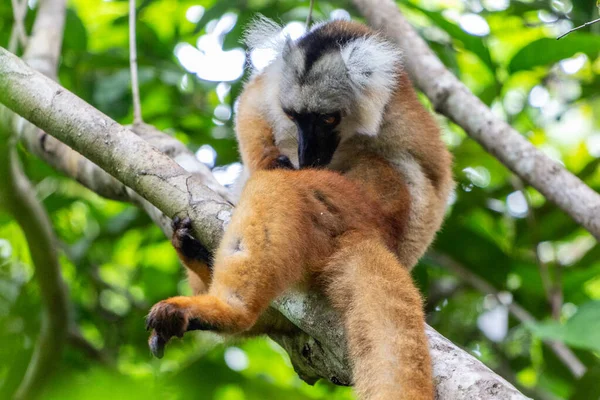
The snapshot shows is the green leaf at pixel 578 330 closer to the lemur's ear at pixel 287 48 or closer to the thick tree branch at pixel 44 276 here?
the lemur's ear at pixel 287 48

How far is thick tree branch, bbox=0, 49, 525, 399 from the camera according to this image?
12.9 feet

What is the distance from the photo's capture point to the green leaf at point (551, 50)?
6.20m

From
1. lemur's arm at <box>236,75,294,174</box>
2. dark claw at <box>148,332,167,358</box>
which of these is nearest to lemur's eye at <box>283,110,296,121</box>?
lemur's arm at <box>236,75,294,174</box>

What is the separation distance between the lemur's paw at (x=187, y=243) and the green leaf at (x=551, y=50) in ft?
12.7

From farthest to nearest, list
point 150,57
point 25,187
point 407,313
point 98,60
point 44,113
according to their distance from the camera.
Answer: point 150,57 < point 98,60 < point 25,187 < point 44,113 < point 407,313

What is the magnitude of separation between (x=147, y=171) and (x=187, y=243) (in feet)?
1.77

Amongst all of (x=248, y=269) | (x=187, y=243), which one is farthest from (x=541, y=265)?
(x=248, y=269)

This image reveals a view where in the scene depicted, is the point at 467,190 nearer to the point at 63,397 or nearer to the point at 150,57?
the point at 150,57

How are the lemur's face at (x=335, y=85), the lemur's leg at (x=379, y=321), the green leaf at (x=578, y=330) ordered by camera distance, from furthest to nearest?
the lemur's face at (x=335, y=85) → the green leaf at (x=578, y=330) → the lemur's leg at (x=379, y=321)

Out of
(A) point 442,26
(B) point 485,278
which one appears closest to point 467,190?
(B) point 485,278

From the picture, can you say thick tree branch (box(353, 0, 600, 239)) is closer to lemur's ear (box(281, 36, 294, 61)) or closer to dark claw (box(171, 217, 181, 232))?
lemur's ear (box(281, 36, 294, 61))

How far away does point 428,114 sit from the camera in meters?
5.64

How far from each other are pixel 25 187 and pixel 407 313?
11.3ft

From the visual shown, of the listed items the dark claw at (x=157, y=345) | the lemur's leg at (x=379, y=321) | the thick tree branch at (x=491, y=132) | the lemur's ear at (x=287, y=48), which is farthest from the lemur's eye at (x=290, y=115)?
the dark claw at (x=157, y=345)
